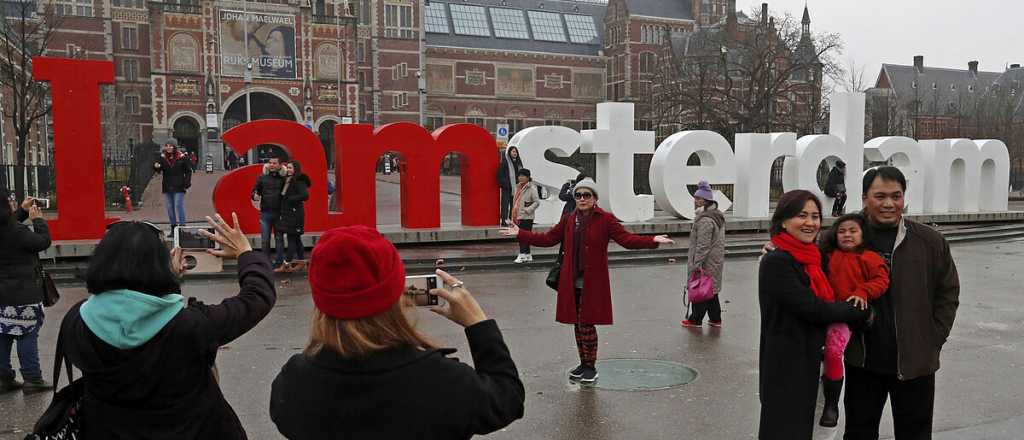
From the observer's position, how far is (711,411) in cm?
527

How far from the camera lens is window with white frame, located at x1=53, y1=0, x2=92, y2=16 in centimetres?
5394

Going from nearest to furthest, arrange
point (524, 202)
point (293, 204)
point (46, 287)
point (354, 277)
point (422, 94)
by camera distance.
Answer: point (354, 277)
point (46, 287)
point (293, 204)
point (524, 202)
point (422, 94)

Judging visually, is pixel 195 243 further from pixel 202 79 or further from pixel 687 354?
pixel 202 79

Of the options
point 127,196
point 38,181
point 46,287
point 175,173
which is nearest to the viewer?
point 46,287

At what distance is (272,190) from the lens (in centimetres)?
1127

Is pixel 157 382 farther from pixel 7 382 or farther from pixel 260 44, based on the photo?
pixel 260 44

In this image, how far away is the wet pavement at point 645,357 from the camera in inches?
196

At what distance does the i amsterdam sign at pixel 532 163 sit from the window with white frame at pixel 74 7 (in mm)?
49075

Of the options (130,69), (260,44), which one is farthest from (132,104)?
(260,44)

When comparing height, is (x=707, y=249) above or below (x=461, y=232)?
above

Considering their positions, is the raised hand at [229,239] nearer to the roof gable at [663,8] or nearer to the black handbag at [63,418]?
the black handbag at [63,418]

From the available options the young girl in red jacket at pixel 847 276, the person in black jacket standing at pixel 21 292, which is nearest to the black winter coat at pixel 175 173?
the person in black jacket standing at pixel 21 292

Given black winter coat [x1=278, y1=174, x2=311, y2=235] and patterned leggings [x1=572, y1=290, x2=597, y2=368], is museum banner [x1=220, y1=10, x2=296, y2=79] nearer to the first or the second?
black winter coat [x1=278, y1=174, x2=311, y2=235]

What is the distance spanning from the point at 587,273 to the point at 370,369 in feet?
13.0
